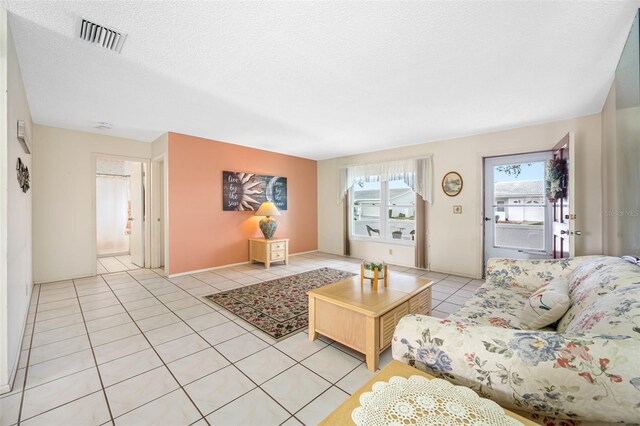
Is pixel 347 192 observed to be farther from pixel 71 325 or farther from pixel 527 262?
pixel 71 325

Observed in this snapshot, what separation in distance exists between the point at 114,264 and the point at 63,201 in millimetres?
1807

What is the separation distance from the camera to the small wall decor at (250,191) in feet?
16.9

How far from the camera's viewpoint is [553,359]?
871 mm

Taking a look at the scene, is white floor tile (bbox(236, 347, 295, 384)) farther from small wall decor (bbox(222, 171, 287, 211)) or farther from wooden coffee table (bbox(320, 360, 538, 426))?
small wall decor (bbox(222, 171, 287, 211))

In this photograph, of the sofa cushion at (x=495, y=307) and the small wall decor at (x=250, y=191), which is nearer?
the sofa cushion at (x=495, y=307)

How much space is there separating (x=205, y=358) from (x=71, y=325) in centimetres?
166

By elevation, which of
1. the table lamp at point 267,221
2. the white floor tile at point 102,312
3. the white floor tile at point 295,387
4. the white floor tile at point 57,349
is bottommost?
the white floor tile at point 295,387

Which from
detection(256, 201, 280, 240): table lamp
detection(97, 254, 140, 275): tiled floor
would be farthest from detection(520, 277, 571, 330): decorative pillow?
detection(97, 254, 140, 275): tiled floor

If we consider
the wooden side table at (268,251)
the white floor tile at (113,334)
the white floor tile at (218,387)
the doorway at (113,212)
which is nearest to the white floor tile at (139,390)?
the white floor tile at (218,387)

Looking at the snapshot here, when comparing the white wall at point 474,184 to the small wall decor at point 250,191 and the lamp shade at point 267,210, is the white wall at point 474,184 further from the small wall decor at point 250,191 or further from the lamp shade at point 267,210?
the lamp shade at point 267,210

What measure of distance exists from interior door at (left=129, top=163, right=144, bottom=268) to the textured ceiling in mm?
1489

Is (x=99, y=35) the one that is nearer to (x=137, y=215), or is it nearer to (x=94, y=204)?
(x=94, y=204)

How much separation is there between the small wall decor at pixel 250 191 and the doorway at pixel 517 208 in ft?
13.1

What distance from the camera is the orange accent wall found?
14.8ft
